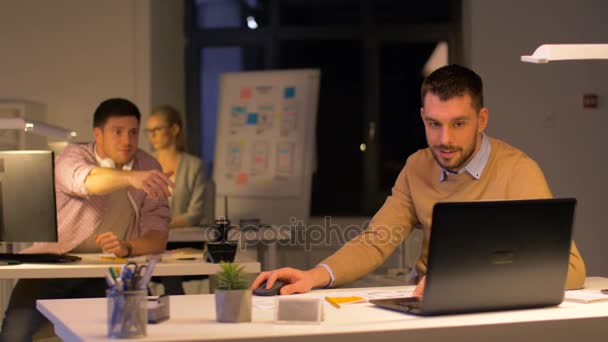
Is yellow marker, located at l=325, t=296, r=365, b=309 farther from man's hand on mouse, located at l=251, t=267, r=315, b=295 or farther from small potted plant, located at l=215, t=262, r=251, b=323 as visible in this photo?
small potted plant, located at l=215, t=262, r=251, b=323

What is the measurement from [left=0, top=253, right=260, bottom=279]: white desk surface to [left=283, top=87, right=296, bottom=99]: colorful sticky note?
3579 mm

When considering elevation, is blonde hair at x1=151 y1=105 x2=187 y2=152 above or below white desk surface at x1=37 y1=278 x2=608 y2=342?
above

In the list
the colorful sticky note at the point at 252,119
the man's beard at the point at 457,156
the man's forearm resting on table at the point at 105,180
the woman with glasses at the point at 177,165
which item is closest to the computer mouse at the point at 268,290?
the man's beard at the point at 457,156

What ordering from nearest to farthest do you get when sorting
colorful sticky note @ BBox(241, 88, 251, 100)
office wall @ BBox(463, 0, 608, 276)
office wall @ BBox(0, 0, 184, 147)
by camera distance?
colorful sticky note @ BBox(241, 88, 251, 100) → office wall @ BBox(0, 0, 184, 147) → office wall @ BBox(463, 0, 608, 276)

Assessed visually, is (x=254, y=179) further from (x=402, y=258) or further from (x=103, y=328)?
(x=103, y=328)

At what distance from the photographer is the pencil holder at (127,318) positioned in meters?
1.88

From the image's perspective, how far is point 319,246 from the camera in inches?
316

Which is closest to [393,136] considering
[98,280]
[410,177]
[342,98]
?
[342,98]

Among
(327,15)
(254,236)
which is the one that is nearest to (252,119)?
(327,15)

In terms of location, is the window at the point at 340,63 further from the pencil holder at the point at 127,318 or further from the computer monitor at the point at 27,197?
the pencil holder at the point at 127,318

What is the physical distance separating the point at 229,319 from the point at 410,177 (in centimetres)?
106

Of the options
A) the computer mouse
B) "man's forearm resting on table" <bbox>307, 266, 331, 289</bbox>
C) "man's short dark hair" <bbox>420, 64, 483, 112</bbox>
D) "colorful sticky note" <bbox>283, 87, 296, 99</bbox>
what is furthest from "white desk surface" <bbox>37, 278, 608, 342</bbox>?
"colorful sticky note" <bbox>283, 87, 296, 99</bbox>

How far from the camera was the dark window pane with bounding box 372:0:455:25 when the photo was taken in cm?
814

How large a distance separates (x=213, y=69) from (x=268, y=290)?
5968 mm
